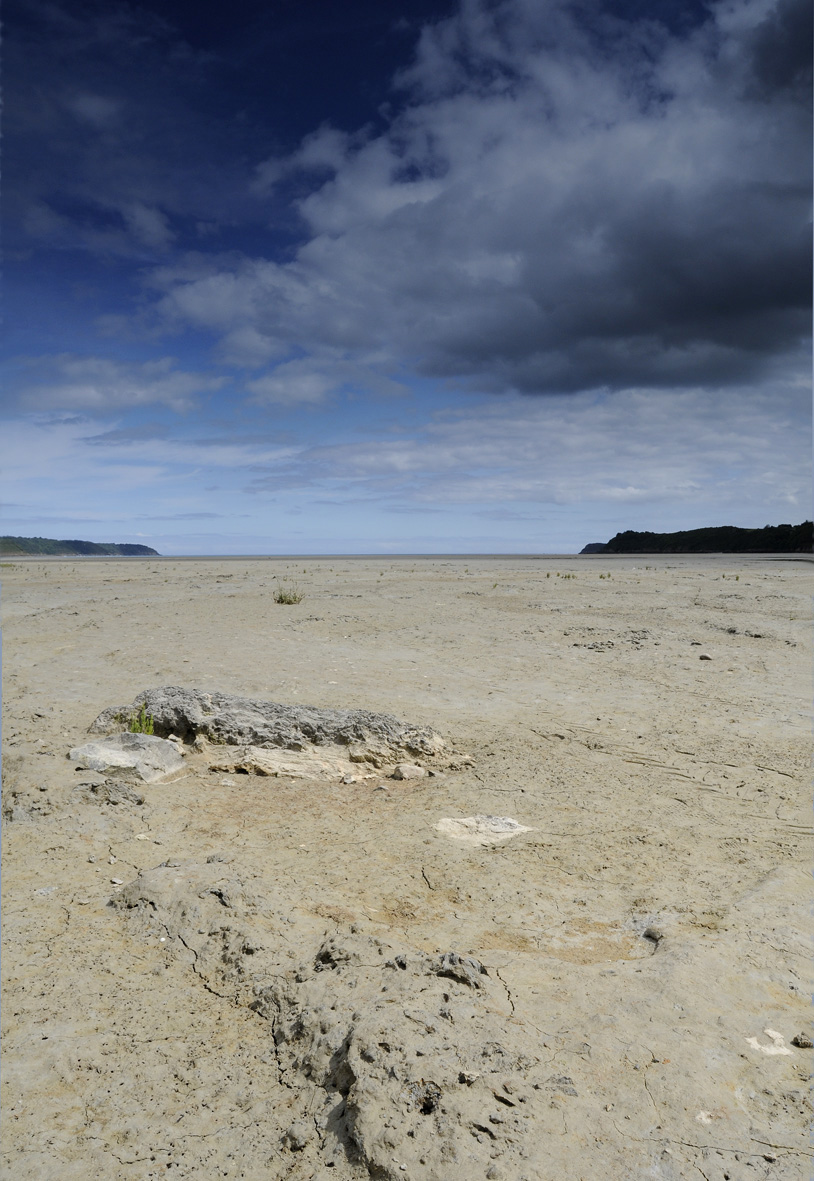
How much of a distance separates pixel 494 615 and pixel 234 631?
17.9 feet

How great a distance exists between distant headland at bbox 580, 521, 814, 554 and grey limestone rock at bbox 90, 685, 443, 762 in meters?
62.9

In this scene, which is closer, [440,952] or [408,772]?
[440,952]

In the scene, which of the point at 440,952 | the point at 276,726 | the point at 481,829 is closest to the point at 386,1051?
the point at 440,952

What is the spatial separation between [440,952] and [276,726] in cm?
345

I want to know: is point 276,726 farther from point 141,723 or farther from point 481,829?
point 481,829

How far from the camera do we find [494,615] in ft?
50.0

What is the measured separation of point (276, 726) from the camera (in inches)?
260

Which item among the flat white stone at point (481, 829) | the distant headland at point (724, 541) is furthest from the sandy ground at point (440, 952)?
the distant headland at point (724, 541)

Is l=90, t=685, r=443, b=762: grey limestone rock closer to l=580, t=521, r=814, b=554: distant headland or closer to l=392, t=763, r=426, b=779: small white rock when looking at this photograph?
l=392, t=763, r=426, b=779: small white rock

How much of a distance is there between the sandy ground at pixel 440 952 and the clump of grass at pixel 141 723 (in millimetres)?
530

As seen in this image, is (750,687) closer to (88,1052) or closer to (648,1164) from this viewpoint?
(648,1164)

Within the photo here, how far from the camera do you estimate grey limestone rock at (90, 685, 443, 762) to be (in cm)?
656

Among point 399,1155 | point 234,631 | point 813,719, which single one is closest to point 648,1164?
point 399,1155

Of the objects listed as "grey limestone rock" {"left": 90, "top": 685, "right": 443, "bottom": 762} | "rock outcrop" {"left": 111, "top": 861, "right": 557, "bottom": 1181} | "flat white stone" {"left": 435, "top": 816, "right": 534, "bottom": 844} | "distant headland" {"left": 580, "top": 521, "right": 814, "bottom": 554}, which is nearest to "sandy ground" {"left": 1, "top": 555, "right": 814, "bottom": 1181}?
"rock outcrop" {"left": 111, "top": 861, "right": 557, "bottom": 1181}
